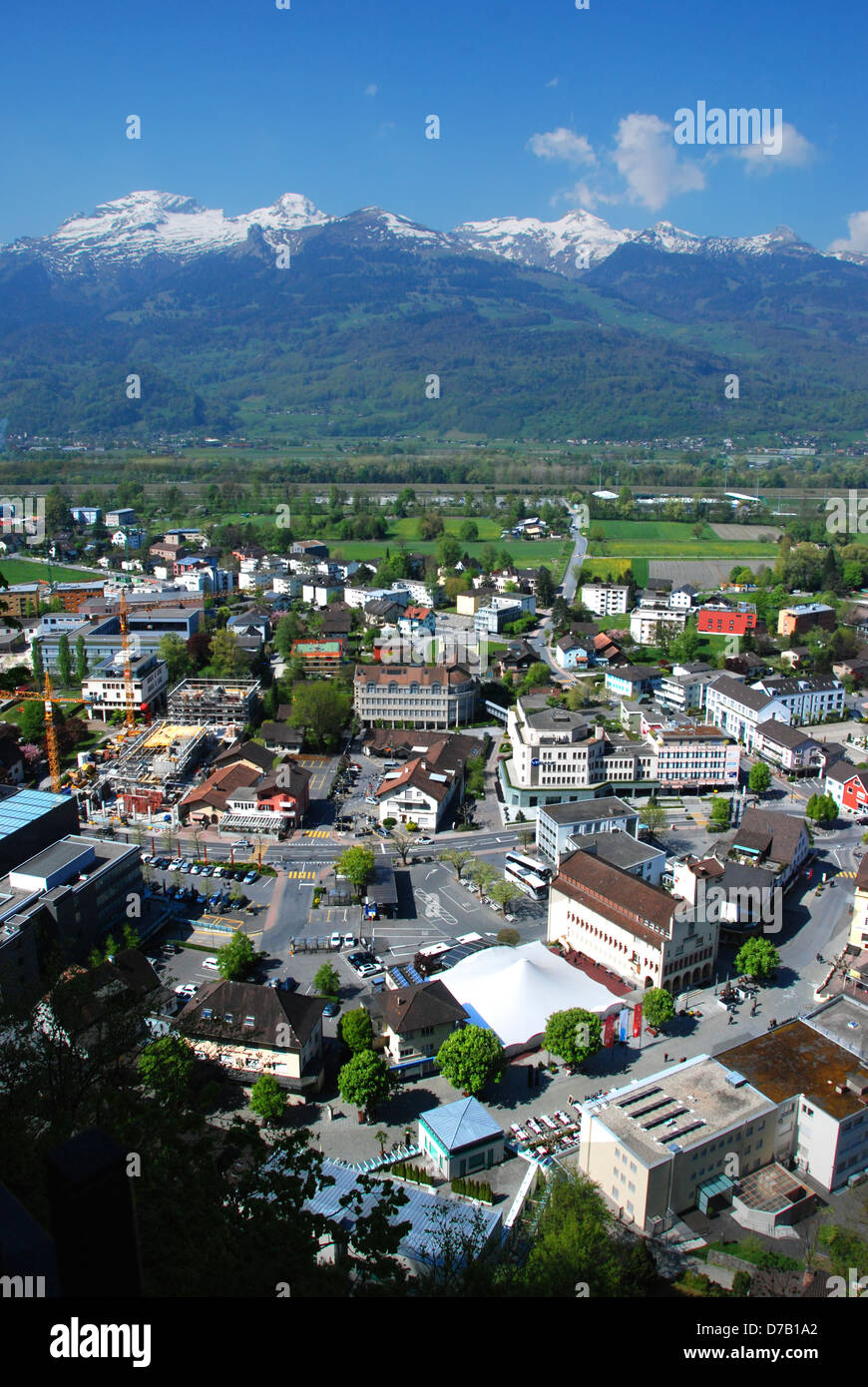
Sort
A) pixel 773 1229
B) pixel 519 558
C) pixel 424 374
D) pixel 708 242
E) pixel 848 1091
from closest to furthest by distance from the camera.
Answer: pixel 773 1229 → pixel 848 1091 → pixel 519 558 → pixel 424 374 → pixel 708 242

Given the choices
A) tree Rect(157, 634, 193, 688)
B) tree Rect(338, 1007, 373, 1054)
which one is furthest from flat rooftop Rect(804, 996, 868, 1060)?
tree Rect(157, 634, 193, 688)

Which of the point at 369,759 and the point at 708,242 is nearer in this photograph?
the point at 369,759

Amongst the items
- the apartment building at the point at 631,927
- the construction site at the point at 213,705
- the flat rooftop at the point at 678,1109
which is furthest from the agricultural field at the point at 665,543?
the flat rooftop at the point at 678,1109

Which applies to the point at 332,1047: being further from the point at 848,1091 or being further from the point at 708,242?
the point at 708,242

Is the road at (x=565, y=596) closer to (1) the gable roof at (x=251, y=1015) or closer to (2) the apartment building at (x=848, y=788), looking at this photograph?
(2) the apartment building at (x=848, y=788)

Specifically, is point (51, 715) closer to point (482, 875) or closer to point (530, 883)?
point (482, 875)

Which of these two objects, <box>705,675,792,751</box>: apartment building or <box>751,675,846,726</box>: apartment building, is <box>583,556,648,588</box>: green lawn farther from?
<box>751,675,846,726</box>: apartment building


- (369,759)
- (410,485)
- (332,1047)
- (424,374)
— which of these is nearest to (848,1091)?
(332,1047)
